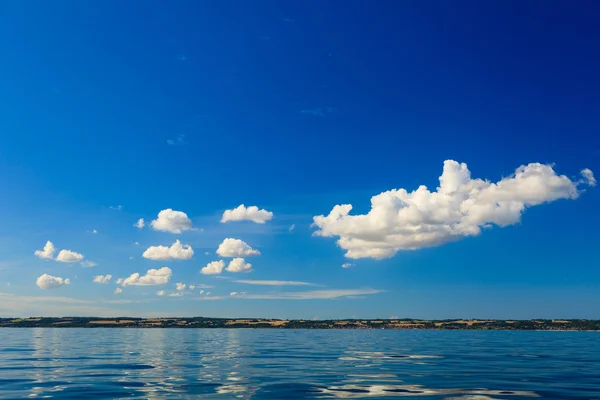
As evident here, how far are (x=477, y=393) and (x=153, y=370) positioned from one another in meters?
32.2

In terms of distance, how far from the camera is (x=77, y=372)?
48.4 meters

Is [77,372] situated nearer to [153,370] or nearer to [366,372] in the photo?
[153,370]

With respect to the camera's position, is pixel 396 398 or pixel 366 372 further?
pixel 366 372

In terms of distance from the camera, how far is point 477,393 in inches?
1382

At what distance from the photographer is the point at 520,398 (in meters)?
33.3

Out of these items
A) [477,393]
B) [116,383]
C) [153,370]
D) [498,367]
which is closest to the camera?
[477,393]

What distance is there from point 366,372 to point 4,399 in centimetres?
3141

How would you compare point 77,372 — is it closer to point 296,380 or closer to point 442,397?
point 296,380

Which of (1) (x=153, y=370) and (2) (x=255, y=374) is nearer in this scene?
(2) (x=255, y=374)

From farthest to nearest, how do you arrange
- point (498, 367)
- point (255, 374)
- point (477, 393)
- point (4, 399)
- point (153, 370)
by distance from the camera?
1. point (498, 367)
2. point (153, 370)
3. point (255, 374)
4. point (477, 393)
5. point (4, 399)

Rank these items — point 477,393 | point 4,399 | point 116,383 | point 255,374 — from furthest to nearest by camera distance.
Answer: point 255,374
point 116,383
point 477,393
point 4,399

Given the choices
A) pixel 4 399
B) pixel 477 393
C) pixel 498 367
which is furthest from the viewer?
pixel 498 367

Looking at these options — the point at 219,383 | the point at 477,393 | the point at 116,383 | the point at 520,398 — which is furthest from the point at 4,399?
the point at 520,398

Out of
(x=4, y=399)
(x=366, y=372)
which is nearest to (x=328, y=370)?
(x=366, y=372)
